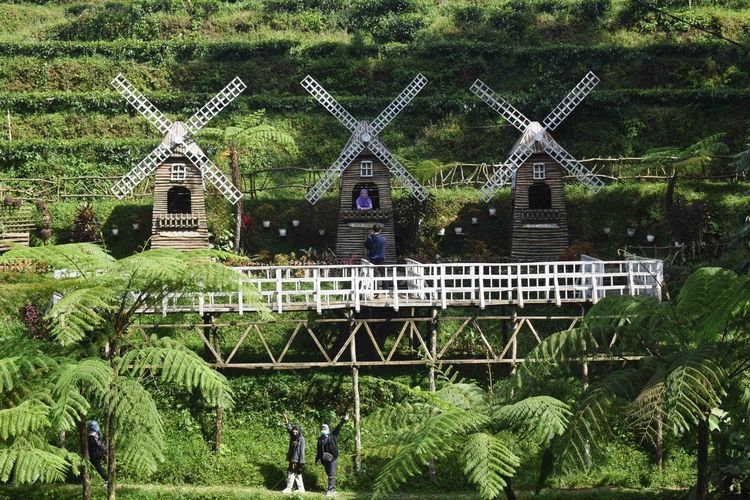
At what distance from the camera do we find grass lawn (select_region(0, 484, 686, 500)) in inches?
1077

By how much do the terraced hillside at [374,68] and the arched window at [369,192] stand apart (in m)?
11.4

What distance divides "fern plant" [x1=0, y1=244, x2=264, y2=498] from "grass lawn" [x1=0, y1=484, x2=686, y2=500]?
5764 mm

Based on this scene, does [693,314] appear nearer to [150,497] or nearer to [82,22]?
[150,497]

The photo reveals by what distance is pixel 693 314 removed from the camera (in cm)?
2134

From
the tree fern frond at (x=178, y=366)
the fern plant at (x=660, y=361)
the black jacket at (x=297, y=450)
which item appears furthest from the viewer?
the black jacket at (x=297, y=450)

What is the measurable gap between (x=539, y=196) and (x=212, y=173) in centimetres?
1137

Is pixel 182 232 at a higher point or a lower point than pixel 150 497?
higher

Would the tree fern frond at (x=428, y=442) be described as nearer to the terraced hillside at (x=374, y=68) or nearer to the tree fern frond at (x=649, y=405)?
the tree fern frond at (x=649, y=405)

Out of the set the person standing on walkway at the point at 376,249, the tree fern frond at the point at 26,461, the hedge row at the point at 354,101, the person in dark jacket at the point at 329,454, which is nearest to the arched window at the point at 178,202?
the person standing on walkway at the point at 376,249

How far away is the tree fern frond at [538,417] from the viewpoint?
65.5ft

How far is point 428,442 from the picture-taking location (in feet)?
64.8

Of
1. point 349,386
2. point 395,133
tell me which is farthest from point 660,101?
point 349,386

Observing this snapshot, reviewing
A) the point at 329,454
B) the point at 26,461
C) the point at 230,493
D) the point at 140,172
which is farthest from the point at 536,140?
the point at 26,461

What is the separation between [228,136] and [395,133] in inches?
564
